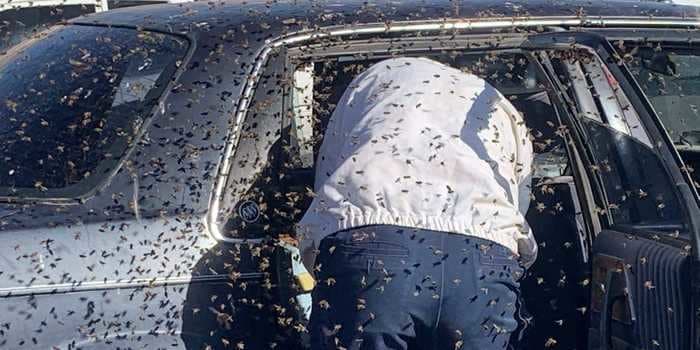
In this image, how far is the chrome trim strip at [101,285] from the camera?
258 cm

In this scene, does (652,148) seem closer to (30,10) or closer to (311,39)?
(311,39)

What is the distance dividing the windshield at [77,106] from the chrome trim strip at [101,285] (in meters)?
0.30

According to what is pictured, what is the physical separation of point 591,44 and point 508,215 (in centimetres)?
69

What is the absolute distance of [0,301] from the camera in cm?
256

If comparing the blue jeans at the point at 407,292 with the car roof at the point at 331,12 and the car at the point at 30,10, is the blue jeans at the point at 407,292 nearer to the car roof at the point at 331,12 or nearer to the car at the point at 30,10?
the car roof at the point at 331,12

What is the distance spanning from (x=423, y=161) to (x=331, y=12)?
0.91 meters

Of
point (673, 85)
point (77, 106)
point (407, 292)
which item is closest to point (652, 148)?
point (407, 292)

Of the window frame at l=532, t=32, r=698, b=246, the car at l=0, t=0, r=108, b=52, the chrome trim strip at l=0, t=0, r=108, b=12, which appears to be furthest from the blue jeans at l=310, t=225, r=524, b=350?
the chrome trim strip at l=0, t=0, r=108, b=12

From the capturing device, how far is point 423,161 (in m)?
2.60

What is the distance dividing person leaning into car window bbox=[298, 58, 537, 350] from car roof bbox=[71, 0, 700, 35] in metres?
0.57

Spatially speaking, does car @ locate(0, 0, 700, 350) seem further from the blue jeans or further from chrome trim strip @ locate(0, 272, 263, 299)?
the blue jeans

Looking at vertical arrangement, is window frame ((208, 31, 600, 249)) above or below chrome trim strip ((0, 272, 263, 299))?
above

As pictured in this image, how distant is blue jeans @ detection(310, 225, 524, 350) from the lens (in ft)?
8.22

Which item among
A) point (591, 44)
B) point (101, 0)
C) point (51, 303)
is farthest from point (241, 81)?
point (101, 0)
